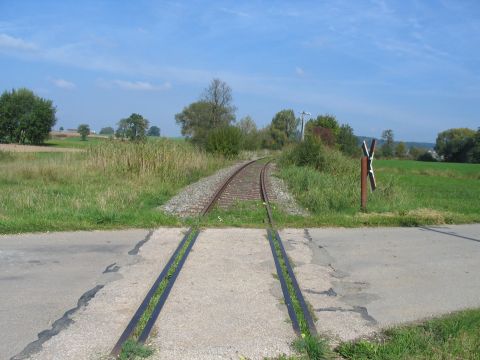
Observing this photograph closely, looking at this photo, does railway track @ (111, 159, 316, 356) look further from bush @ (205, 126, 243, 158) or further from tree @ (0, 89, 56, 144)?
tree @ (0, 89, 56, 144)

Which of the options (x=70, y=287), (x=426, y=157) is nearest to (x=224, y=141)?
(x=70, y=287)

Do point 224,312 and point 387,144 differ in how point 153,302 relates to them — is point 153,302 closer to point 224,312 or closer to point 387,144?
point 224,312

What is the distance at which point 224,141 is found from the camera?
3984cm

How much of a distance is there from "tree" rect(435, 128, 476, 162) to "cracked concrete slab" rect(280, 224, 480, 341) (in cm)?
9424

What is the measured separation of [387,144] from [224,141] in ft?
321

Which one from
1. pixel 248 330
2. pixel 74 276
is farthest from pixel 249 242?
pixel 248 330

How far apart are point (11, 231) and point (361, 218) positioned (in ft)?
23.5

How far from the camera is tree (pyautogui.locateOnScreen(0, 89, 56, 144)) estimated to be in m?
79.4

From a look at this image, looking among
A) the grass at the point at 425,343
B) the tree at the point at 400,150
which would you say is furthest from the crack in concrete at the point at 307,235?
the tree at the point at 400,150

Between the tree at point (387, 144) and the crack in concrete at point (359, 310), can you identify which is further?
the tree at point (387, 144)

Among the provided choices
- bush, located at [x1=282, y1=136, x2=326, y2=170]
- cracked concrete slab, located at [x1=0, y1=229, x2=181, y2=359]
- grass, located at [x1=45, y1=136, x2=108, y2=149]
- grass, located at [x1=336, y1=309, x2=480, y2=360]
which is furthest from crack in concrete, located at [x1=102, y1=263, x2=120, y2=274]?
bush, located at [x1=282, y1=136, x2=326, y2=170]

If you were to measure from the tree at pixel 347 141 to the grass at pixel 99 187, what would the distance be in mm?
34269

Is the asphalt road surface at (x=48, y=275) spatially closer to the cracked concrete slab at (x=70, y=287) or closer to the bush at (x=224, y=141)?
the cracked concrete slab at (x=70, y=287)

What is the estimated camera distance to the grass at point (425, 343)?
3619 mm
